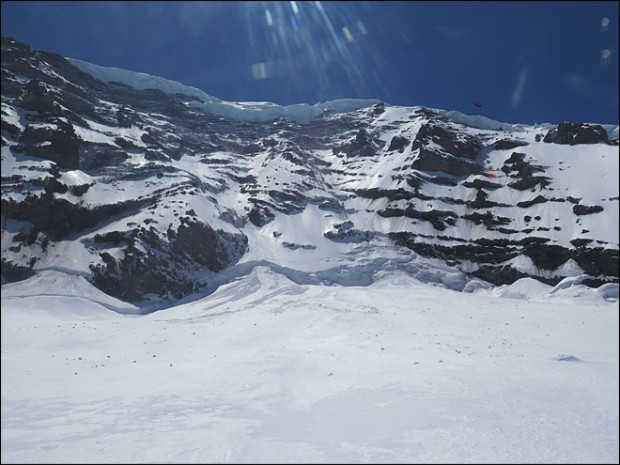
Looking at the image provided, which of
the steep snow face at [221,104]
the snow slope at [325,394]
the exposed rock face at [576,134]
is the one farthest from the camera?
Answer: the steep snow face at [221,104]

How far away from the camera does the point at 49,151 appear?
1945 inches

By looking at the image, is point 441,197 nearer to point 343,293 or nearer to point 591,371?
point 343,293

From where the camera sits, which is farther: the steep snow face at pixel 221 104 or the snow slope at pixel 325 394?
the steep snow face at pixel 221 104

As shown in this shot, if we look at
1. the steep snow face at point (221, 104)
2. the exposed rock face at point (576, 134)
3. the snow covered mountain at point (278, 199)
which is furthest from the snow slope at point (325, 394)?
the steep snow face at point (221, 104)

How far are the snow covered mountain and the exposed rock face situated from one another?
266 millimetres

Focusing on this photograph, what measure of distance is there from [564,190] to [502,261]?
59.3ft

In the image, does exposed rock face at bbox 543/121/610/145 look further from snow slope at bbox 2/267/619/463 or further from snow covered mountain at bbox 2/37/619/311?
snow slope at bbox 2/267/619/463

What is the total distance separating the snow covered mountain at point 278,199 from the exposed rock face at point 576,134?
27 centimetres

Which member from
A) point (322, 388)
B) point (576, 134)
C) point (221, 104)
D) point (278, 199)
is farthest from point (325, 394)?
point (221, 104)

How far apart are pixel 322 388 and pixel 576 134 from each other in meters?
88.3

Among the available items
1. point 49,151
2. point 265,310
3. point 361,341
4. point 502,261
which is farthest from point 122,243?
point 502,261

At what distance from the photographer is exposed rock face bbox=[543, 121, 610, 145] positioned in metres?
75.2

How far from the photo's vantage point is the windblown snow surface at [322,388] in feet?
20.4

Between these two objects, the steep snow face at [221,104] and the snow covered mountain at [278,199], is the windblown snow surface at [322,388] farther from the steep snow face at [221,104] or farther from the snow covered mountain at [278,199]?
the steep snow face at [221,104]
